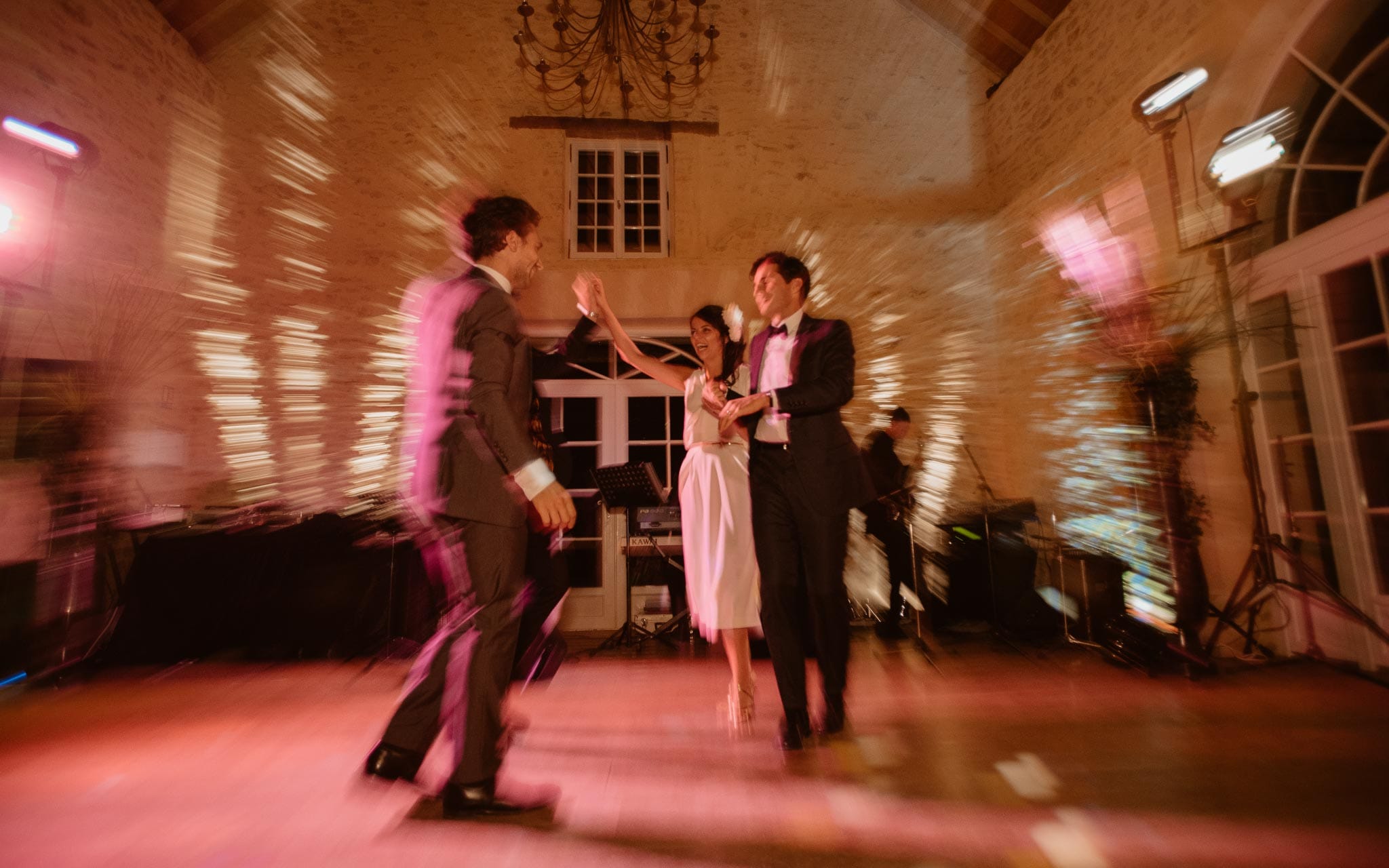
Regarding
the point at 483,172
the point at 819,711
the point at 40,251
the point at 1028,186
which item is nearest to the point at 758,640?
the point at 819,711

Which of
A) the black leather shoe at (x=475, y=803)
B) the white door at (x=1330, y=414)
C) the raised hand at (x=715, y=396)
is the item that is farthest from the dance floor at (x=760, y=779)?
the raised hand at (x=715, y=396)

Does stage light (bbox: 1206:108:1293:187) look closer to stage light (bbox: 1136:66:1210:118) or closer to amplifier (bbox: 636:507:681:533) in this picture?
stage light (bbox: 1136:66:1210:118)

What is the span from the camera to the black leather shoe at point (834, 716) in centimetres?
232

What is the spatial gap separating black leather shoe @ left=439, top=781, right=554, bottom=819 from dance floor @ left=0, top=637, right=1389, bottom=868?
3 centimetres

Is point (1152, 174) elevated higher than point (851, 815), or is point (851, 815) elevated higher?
point (1152, 174)

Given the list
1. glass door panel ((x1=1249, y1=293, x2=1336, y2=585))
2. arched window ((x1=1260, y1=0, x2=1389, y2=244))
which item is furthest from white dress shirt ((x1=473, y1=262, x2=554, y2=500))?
arched window ((x1=1260, y1=0, x2=1389, y2=244))

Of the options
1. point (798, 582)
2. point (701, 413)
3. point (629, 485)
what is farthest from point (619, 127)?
point (798, 582)

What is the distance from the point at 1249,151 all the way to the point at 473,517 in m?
4.06

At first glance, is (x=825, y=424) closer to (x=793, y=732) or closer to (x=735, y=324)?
(x=735, y=324)

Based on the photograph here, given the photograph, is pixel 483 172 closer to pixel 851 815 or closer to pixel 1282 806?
pixel 851 815

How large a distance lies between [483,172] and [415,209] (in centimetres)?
68

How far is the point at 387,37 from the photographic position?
6270 millimetres

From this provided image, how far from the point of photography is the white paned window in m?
6.27

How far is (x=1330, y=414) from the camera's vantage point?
138 inches
